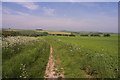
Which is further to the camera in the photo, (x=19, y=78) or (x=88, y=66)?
(x=88, y=66)

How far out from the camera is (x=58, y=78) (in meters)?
6.62

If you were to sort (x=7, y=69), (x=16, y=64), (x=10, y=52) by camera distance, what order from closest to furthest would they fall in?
(x=7, y=69)
(x=16, y=64)
(x=10, y=52)

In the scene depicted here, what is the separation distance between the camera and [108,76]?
252 inches

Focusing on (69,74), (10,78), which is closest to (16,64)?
(10,78)

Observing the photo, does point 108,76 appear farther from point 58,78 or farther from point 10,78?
point 10,78

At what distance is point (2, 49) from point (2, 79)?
155 inches

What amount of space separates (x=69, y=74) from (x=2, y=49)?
528 centimetres

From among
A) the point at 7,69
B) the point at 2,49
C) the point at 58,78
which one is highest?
the point at 2,49

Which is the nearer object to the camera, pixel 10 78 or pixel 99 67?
pixel 10 78

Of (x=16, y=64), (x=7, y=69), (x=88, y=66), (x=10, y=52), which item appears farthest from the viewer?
(x=10, y=52)

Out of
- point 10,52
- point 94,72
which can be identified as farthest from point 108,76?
point 10,52

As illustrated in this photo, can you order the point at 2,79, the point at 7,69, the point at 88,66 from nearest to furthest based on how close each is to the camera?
1. the point at 2,79
2. the point at 7,69
3. the point at 88,66

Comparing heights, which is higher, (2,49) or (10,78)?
(2,49)

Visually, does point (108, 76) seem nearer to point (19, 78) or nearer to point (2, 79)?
point (19, 78)
